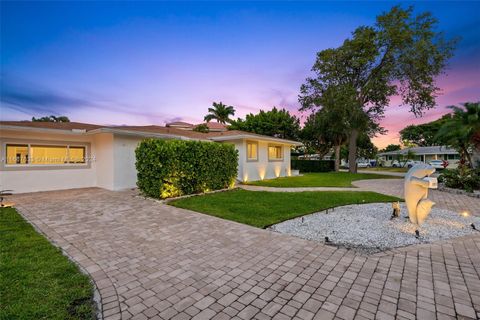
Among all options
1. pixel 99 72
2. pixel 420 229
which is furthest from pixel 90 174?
pixel 420 229

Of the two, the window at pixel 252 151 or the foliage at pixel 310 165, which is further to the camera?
the foliage at pixel 310 165

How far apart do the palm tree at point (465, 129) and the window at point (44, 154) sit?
2106 centimetres

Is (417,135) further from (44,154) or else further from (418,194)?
(44,154)

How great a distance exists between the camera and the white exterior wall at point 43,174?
9953mm

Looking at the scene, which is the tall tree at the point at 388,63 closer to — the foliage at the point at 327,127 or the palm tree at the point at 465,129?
the foliage at the point at 327,127

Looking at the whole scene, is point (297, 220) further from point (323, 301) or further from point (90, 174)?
point (90, 174)

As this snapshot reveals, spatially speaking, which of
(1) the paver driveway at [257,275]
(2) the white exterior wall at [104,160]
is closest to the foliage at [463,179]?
(1) the paver driveway at [257,275]

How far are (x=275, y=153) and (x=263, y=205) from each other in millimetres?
11101

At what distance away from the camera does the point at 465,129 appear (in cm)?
1213

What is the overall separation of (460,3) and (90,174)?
20970 mm

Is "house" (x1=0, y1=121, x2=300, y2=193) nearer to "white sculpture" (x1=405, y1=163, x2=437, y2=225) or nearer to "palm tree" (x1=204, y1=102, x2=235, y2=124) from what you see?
"white sculpture" (x1=405, y1=163, x2=437, y2=225)

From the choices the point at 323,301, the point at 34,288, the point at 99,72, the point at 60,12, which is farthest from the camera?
the point at 99,72

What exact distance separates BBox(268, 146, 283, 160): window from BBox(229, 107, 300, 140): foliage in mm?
9186

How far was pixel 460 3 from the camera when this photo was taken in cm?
1077
